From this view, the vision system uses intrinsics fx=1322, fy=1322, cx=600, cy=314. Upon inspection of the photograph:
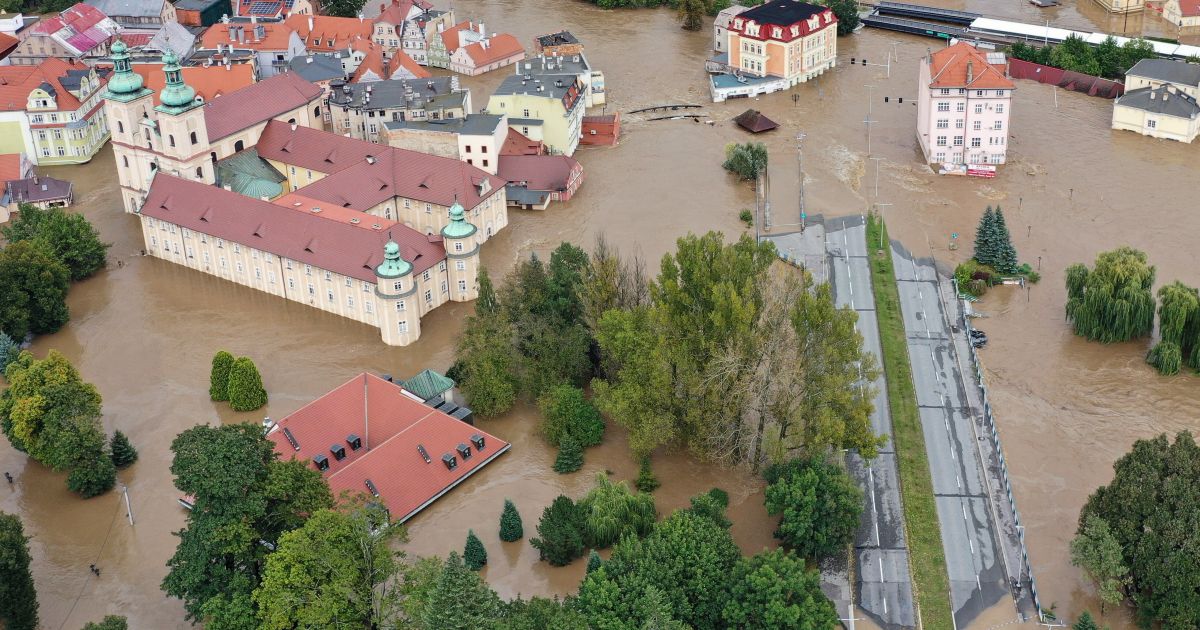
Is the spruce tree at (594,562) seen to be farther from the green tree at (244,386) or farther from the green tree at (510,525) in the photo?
the green tree at (244,386)

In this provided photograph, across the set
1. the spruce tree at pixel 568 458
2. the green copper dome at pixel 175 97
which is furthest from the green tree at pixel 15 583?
the green copper dome at pixel 175 97

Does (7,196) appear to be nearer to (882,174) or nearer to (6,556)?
(6,556)

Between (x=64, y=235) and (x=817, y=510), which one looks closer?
(x=817, y=510)

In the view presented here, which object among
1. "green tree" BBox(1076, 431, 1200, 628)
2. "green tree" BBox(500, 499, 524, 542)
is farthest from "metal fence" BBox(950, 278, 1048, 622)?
"green tree" BBox(500, 499, 524, 542)

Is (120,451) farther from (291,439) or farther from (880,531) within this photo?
(880,531)

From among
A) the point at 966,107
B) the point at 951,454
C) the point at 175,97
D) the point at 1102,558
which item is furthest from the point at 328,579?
the point at 966,107

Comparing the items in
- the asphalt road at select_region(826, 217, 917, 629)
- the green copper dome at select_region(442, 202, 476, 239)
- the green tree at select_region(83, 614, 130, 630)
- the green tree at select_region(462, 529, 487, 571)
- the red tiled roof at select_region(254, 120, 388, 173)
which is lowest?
the asphalt road at select_region(826, 217, 917, 629)

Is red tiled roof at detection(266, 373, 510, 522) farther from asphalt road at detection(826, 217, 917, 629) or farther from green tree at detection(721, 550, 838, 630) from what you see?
asphalt road at detection(826, 217, 917, 629)
